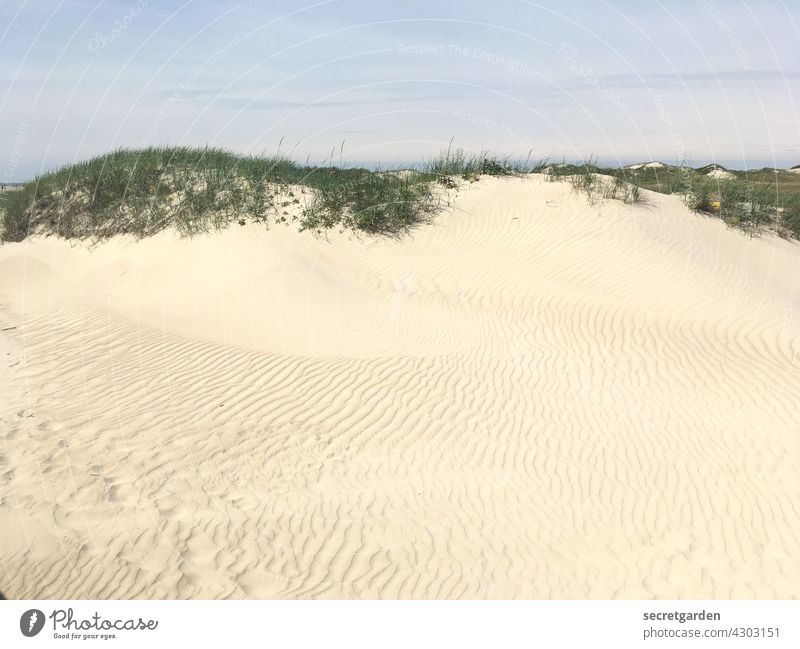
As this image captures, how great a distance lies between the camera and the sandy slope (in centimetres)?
617

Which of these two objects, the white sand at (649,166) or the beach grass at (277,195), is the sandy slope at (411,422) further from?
the white sand at (649,166)

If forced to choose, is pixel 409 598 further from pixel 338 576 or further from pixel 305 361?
pixel 305 361

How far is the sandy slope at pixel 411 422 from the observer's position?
6168mm

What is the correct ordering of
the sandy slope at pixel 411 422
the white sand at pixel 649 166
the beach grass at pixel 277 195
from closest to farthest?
the sandy slope at pixel 411 422 < the beach grass at pixel 277 195 < the white sand at pixel 649 166

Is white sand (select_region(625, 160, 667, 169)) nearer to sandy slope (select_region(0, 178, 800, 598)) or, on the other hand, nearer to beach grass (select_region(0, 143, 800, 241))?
beach grass (select_region(0, 143, 800, 241))

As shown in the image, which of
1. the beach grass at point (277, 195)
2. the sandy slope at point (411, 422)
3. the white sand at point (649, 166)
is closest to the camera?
the sandy slope at point (411, 422)

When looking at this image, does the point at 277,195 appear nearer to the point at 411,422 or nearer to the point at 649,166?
the point at 411,422

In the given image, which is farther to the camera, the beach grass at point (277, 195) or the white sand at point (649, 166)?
the white sand at point (649, 166)

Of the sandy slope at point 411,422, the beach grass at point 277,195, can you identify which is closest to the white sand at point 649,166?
the beach grass at point 277,195

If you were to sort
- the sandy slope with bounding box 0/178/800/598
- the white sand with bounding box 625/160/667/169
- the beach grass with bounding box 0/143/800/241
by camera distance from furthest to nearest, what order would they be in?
the white sand with bounding box 625/160/667/169 < the beach grass with bounding box 0/143/800/241 < the sandy slope with bounding box 0/178/800/598

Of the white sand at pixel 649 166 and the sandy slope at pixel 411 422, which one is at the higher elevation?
the white sand at pixel 649 166

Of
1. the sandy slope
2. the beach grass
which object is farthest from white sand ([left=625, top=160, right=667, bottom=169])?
the sandy slope

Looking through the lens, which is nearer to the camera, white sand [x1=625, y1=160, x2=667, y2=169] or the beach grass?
the beach grass

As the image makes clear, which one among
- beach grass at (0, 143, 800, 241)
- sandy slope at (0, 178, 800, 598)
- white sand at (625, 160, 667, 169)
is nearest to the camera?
sandy slope at (0, 178, 800, 598)
